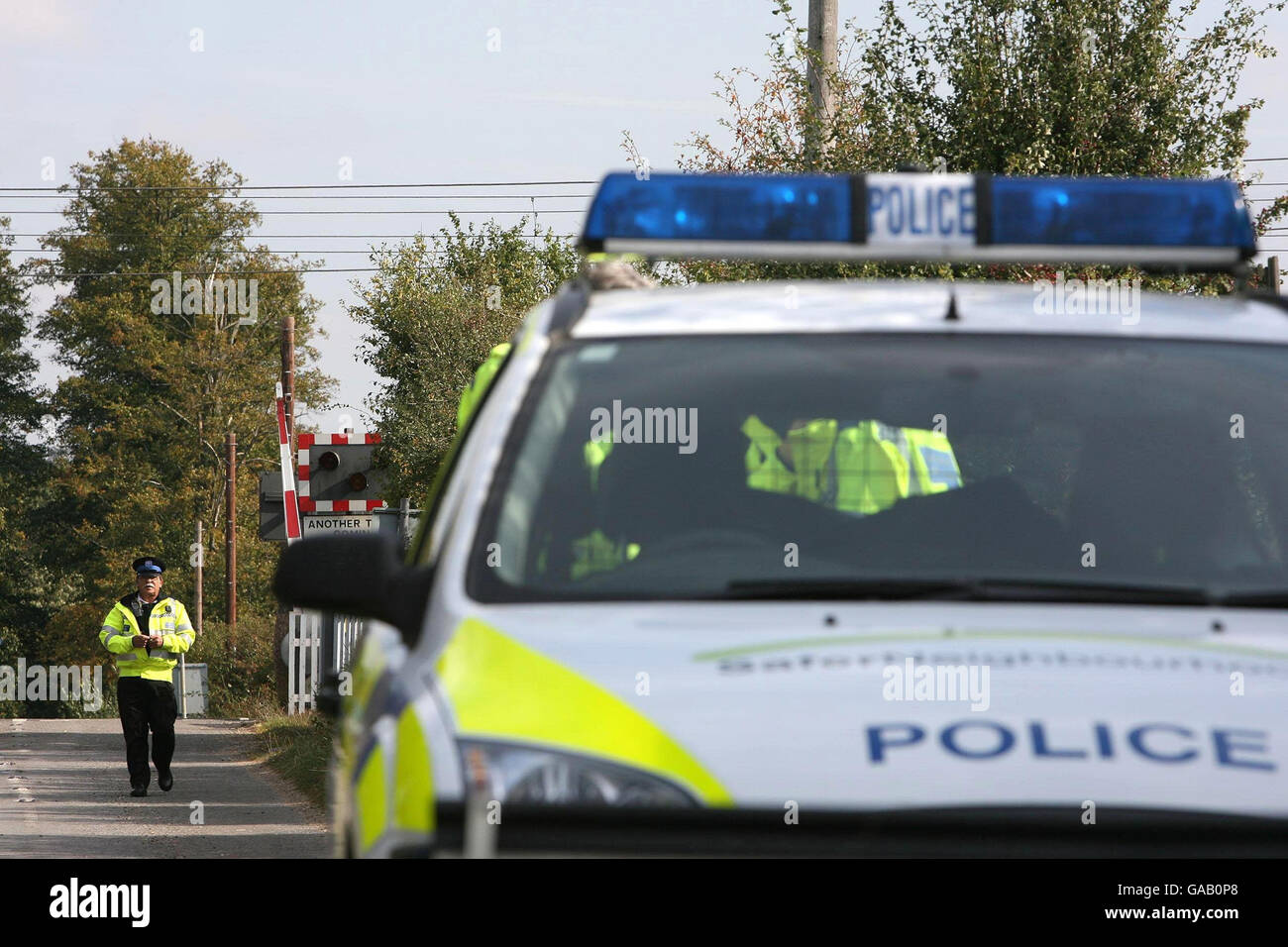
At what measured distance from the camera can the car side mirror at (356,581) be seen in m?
3.00

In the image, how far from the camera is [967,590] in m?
2.91

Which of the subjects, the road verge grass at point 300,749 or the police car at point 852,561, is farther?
the road verge grass at point 300,749

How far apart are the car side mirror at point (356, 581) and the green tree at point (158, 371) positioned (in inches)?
2388

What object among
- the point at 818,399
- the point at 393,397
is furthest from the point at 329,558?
the point at 393,397

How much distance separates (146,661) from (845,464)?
13.0 meters

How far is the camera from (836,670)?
2570 millimetres

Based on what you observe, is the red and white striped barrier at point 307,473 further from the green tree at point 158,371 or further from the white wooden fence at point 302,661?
the green tree at point 158,371

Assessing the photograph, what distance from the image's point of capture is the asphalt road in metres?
11.4

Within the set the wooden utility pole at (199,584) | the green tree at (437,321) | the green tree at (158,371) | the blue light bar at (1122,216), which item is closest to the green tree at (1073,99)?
the blue light bar at (1122,216)

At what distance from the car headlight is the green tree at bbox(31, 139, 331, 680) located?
61.4 m

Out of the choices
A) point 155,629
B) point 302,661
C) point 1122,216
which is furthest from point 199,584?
point 1122,216

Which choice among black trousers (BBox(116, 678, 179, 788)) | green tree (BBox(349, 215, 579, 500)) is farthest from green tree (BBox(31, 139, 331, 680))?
black trousers (BBox(116, 678, 179, 788))

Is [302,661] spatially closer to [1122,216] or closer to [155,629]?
[155,629]
